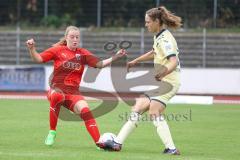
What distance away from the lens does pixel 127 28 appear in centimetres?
3481

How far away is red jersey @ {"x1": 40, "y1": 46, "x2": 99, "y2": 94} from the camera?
472 inches

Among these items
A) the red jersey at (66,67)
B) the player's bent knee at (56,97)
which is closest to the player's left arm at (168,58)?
the red jersey at (66,67)

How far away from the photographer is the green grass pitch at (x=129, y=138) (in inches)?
430

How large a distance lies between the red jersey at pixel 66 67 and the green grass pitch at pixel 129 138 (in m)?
1.01

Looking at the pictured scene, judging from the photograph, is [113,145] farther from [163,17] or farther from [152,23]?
[163,17]

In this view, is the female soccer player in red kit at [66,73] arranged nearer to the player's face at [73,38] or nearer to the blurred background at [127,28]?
the player's face at [73,38]

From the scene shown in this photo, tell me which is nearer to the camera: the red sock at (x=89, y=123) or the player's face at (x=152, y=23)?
the player's face at (x=152, y=23)

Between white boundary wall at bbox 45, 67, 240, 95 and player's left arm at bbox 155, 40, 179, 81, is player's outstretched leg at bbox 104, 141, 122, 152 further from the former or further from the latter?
white boundary wall at bbox 45, 67, 240, 95

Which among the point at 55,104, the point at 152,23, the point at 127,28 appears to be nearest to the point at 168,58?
the point at 152,23

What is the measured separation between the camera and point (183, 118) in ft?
62.7

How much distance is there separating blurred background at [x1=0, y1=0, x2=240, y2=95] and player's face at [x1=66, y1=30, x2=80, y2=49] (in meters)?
18.0

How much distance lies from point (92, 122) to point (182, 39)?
2174cm

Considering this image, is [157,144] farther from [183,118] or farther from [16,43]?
[16,43]

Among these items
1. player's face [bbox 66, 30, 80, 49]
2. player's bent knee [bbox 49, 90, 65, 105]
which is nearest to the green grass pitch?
player's bent knee [bbox 49, 90, 65, 105]
